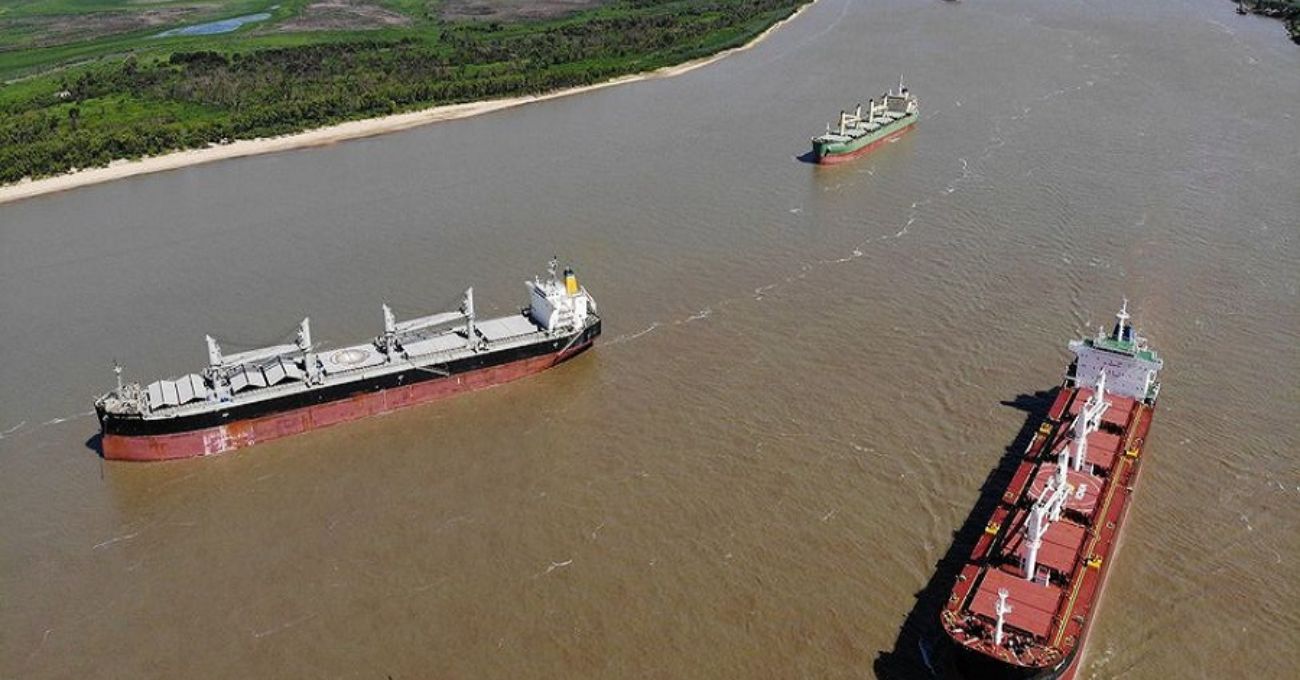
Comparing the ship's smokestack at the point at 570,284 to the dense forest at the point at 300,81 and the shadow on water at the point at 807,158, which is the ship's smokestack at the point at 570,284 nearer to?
the shadow on water at the point at 807,158

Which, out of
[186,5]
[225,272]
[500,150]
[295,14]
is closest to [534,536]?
[225,272]

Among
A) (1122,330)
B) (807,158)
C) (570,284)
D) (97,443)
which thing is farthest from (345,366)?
(807,158)

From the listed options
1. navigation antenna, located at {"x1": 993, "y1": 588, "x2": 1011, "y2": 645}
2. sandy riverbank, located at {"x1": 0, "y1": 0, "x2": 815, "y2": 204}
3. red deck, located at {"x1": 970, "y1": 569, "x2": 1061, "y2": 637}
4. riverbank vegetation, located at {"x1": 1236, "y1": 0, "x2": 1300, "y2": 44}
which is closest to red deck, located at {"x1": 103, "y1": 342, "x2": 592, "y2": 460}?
red deck, located at {"x1": 970, "y1": 569, "x2": 1061, "y2": 637}

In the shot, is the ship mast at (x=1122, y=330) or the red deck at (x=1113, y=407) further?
the ship mast at (x=1122, y=330)

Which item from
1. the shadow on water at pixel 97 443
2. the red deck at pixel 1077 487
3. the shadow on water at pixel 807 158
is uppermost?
the shadow on water at pixel 807 158

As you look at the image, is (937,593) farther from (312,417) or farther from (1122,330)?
(312,417)

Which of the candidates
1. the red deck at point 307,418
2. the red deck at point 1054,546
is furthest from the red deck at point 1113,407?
the red deck at point 307,418
